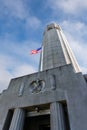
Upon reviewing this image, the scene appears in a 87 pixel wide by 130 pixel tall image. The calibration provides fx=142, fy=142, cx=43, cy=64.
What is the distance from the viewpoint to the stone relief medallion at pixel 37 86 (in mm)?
10586

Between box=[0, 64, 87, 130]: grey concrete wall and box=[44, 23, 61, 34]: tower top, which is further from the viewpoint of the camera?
box=[44, 23, 61, 34]: tower top

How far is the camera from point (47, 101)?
9.54m

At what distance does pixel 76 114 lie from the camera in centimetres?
795

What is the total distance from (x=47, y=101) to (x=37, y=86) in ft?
5.74

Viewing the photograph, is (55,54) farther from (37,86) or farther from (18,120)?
(18,120)

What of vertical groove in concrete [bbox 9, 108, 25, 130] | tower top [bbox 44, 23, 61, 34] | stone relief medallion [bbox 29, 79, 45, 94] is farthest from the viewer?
tower top [bbox 44, 23, 61, 34]

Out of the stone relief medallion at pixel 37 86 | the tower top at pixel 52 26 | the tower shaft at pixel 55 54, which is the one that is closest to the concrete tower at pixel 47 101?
the stone relief medallion at pixel 37 86

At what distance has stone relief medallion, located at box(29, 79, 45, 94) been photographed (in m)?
10.6

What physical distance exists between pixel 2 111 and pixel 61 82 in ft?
16.0

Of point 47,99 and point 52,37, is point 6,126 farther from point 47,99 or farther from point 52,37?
point 52,37

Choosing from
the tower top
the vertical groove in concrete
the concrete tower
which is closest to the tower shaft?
the tower top

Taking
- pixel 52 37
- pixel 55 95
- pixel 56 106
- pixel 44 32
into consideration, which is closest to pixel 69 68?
pixel 55 95

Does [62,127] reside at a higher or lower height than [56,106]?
lower

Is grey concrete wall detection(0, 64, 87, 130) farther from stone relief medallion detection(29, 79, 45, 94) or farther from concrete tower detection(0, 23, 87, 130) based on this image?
stone relief medallion detection(29, 79, 45, 94)
